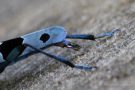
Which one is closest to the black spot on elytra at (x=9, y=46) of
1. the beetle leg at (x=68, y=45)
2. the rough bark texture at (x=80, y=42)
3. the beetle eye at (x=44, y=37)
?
the beetle eye at (x=44, y=37)

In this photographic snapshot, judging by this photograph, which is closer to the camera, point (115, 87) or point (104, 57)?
point (115, 87)

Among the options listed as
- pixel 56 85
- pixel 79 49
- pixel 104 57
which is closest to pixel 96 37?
pixel 79 49

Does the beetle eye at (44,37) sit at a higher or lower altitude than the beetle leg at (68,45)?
higher

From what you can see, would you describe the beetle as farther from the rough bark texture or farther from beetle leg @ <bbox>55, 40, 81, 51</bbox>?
the rough bark texture

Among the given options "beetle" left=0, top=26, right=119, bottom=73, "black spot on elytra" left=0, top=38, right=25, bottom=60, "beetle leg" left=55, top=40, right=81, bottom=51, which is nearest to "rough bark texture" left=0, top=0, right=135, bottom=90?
"beetle leg" left=55, top=40, right=81, bottom=51

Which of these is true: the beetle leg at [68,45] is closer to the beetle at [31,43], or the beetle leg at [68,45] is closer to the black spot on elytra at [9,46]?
the beetle at [31,43]

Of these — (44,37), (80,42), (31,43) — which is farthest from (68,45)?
(80,42)

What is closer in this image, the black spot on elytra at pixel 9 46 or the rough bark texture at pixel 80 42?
the rough bark texture at pixel 80 42

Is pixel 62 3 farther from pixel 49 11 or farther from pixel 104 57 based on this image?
pixel 104 57
